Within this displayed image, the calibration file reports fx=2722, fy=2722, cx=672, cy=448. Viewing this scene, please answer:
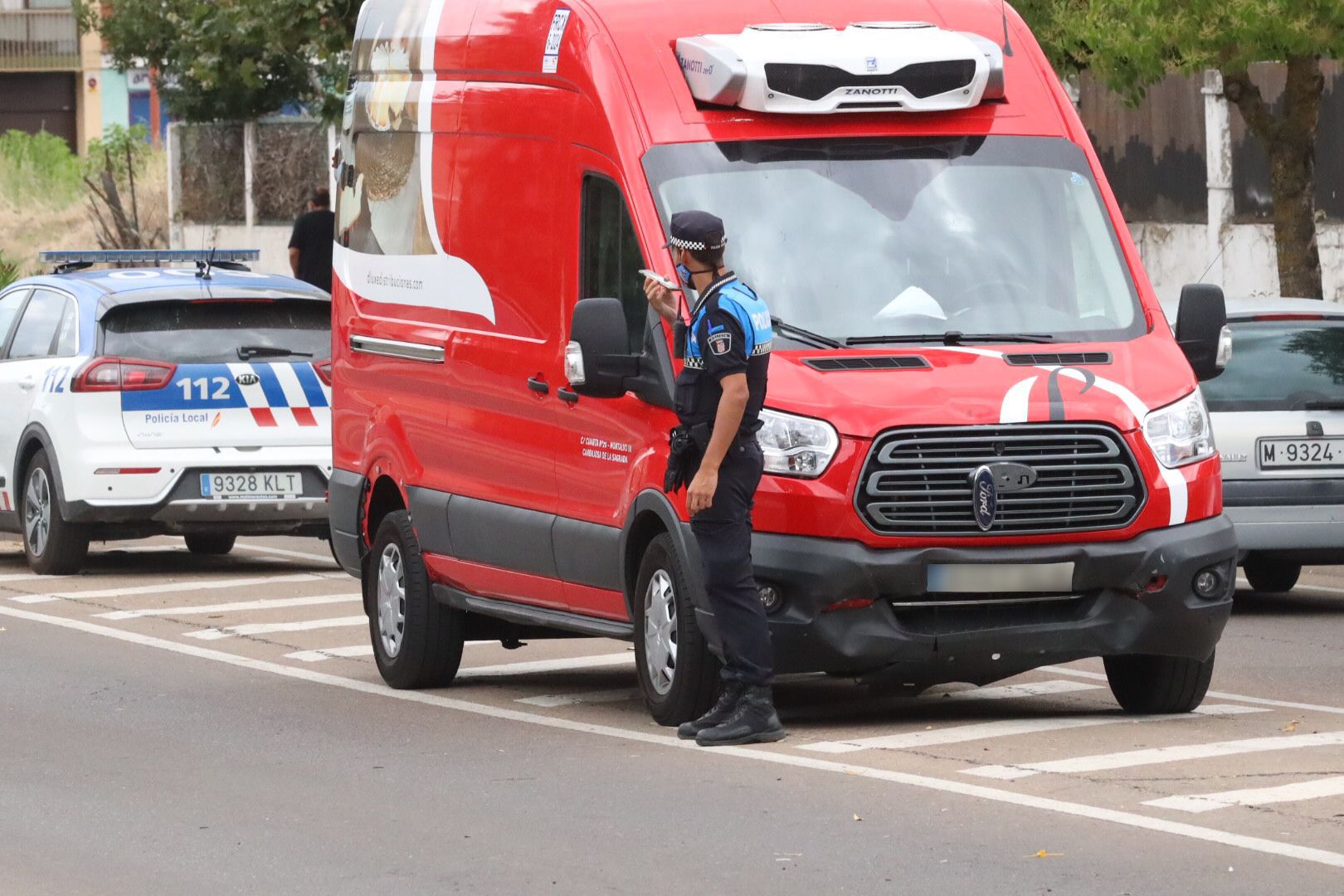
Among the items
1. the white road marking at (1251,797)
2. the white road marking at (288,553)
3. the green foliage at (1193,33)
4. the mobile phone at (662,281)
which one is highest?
the green foliage at (1193,33)

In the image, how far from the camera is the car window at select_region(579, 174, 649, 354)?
9508 millimetres

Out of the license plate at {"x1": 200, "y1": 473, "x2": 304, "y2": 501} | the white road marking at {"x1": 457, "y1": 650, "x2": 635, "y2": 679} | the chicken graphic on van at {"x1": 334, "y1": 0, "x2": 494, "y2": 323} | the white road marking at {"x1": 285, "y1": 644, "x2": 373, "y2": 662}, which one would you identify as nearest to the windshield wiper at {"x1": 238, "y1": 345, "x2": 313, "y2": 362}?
the license plate at {"x1": 200, "y1": 473, "x2": 304, "y2": 501}

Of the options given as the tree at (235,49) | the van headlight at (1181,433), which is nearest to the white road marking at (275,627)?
the van headlight at (1181,433)

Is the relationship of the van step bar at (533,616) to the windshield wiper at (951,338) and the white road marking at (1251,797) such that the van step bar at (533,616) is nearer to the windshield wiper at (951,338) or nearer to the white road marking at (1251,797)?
the windshield wiper at (951,338)

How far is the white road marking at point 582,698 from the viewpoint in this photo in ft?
34.2

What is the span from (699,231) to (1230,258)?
49.5ft

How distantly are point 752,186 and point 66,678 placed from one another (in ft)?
12.5

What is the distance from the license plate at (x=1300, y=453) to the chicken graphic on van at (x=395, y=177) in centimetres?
427

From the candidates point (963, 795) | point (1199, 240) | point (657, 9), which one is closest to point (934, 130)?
point (657, 9)

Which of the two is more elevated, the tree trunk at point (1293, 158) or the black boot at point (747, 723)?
the tree trunk at point (1293, 158)

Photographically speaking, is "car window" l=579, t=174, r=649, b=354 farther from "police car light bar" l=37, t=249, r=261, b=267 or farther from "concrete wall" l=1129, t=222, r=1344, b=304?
"concrete wall" l=1129, t=222, r=1344, b=304

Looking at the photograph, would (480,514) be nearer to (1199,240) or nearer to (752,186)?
(752,186)

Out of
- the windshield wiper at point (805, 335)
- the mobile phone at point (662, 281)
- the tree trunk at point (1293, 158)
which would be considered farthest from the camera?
the tree trunk at point (1293, 158)

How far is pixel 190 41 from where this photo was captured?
1378 inches
